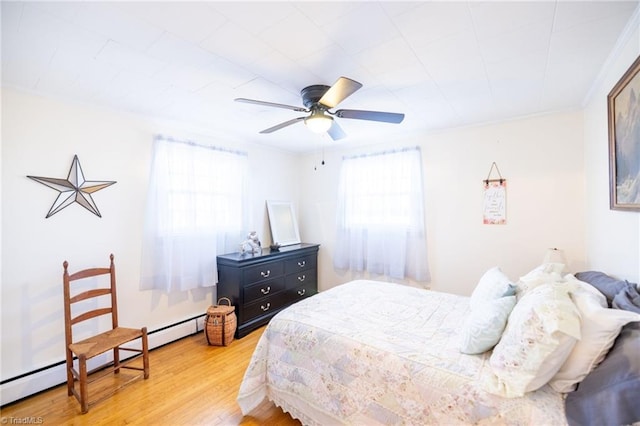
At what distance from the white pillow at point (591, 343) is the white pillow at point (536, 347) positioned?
5cm

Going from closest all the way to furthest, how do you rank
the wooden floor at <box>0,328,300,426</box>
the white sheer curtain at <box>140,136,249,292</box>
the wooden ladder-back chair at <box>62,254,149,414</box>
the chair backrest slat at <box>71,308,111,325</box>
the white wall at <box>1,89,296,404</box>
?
the wooden floor at <box>0,328,300,426</box>
the wooden ladder-back chair at <box>62,254,149,414</box>
the white wall at <box>1,89,296,404</box>
the chair backrest slat at <box>71,308,111,325</box>
the white sheer curtain at <box>140,136,249,292</box>

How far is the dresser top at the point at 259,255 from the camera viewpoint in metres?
3.22

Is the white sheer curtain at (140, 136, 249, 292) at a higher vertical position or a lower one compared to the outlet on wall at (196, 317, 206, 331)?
higher

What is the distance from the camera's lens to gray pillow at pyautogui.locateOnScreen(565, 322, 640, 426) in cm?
98

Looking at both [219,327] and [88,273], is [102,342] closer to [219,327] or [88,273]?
[88,273]

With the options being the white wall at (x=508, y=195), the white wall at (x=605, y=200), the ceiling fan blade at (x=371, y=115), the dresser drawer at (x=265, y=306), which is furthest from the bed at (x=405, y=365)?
the ceiling fan blade at (x=371, y=115)

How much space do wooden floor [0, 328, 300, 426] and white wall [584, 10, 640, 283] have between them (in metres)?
2.42

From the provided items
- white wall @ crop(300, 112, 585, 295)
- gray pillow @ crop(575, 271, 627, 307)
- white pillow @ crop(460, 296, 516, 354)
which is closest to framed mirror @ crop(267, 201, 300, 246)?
A: white wall @ crop(300, 112, 585, 295)

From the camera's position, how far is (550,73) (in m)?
2.04

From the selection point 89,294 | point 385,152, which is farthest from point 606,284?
point 89,294

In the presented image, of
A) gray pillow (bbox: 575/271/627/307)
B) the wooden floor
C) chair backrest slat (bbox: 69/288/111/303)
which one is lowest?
the wooden floor

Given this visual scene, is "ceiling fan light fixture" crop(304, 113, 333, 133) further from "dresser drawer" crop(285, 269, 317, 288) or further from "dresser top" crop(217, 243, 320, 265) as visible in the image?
"dresser drawer" crop(285, 269, 317, 288)

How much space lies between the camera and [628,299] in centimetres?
139

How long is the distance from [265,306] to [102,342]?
1682 mm
